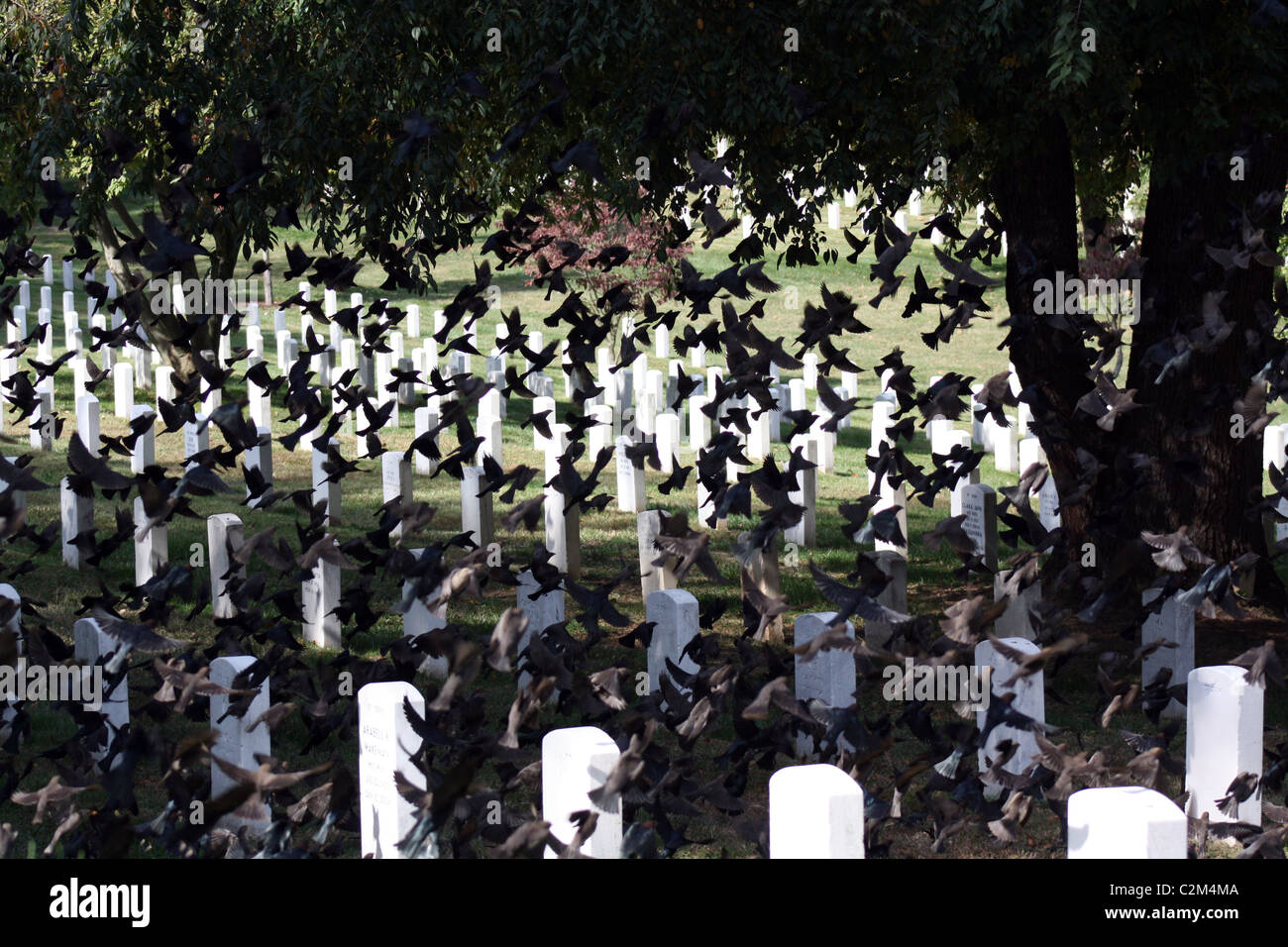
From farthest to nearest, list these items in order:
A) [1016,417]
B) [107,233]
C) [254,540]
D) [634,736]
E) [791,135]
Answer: [1016,417] → [107,233] → [791,135] → [254,540] → [634,736]

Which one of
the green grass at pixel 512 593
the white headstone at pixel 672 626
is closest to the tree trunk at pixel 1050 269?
the green grass at pixel 512 593

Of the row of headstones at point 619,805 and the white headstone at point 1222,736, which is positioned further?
the white headstone at point 1222,736

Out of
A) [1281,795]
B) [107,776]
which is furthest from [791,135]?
[107,776]

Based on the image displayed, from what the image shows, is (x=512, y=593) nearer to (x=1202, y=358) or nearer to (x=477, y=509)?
(x=477, y=509)

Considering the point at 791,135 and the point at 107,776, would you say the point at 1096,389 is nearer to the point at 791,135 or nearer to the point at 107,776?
the point at 791,135

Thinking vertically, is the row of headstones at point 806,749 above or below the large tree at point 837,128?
below

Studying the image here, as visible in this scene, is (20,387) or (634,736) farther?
(20,387)

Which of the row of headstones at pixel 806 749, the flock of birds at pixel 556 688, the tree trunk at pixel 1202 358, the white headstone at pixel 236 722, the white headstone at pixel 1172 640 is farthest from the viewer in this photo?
the tree trunk at pixel 1202 358

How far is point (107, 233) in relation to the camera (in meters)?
15.2

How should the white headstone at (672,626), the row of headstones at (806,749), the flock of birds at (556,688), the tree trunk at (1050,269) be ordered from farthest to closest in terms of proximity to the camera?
the tree trunk at (1050,269)
the white headstone at (672,626)
the flock of birds at (556,688)
the row of headstones at (806,749)

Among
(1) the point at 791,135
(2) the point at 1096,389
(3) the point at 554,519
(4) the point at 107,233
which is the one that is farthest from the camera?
(4) the point at 107,233

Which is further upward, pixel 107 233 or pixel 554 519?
pixel 107 233

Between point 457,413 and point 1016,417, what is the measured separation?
37.7 ft

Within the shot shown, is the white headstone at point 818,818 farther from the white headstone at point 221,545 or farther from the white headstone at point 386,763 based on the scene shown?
the white headstone at point 221,545
